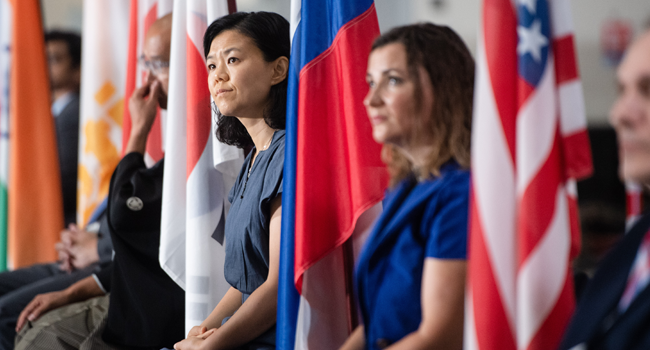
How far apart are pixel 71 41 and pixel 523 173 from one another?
3.22 meters

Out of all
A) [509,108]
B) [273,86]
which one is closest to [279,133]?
[273,86]

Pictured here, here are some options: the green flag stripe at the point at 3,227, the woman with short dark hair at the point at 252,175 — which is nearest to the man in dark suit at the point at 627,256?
the woman with short dark hair at the point at 252,175

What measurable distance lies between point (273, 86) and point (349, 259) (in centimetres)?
50

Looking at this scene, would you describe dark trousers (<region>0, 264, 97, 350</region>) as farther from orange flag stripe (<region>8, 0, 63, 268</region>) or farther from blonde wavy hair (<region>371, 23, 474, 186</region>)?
blonde wavy hair (<region>371, 23, 474, 186</region>)

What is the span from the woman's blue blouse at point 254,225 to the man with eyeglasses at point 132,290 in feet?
1.54

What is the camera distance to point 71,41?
11.3 ft

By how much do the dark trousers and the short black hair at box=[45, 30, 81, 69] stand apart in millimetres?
1365

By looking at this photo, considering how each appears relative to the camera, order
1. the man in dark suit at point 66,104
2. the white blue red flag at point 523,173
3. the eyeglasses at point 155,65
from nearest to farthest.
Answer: the white blue red flag at point 523,173 → the eyeglasses at point 155,65 → the man in dark suit at point 66,104

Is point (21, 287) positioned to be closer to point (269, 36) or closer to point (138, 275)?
point (138, 275)

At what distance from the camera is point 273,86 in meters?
1.53

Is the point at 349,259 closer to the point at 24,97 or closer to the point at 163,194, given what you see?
the point at 163,194

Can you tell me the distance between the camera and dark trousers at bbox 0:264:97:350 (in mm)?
2176

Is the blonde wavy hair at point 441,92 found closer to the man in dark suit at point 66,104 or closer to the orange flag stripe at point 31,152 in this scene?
the orange flag stripe at point 31,152

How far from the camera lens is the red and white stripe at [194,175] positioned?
171 centimetres
